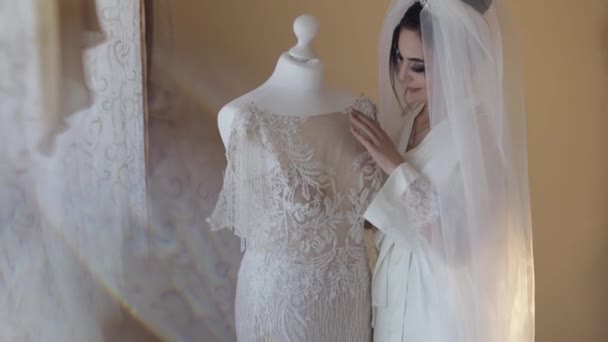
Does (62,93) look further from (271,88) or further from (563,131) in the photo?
(563,131)

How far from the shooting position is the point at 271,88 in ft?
4.11

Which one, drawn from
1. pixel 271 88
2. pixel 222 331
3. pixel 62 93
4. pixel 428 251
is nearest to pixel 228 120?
pixel 271 88

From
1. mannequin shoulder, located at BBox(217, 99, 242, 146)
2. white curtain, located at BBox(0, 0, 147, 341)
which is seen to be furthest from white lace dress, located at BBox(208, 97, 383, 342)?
white curtain, located at BBox(0, 0, 147, 341)

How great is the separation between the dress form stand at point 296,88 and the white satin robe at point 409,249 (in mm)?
211

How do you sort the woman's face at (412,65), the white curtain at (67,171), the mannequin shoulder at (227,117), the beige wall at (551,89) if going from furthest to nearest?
the beige wall at (551,89)
the woman's face at (412,65)
the mannequin shoulder at (227,117)
the white curtain at (67,171)

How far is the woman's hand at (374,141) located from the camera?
4.13 feet

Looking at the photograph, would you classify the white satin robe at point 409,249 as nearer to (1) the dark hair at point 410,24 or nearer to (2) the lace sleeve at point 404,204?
(2) the lace sleeve at point 404,204

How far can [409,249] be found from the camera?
1.31 metres

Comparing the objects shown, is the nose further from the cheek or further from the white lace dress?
the white lace dress

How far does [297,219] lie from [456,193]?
0.32 m

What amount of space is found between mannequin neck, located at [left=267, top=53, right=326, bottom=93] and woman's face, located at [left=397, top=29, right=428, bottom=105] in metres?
0.21

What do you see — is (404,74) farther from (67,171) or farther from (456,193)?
(67,171)

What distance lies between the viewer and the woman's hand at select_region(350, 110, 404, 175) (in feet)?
4.13

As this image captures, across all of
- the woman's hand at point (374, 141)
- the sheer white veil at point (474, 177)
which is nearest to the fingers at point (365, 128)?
the woman's hand at point (374, 141)
